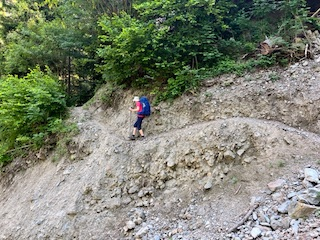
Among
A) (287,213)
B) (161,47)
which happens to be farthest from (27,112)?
(287,213)

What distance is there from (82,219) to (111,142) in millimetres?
2494

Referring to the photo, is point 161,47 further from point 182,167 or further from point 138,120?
point 182,167

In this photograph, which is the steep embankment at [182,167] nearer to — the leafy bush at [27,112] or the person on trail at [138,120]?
the person on trail at [138,120]

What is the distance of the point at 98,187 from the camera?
6.90m

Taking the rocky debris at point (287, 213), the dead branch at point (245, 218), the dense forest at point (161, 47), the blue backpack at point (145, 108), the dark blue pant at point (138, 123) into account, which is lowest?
the dead branch at point (245, 218)

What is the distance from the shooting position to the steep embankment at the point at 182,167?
5.61m

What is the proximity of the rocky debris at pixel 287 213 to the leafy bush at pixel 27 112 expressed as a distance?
7.11m

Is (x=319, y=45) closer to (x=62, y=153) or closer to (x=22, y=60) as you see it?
(x=62, y=153)

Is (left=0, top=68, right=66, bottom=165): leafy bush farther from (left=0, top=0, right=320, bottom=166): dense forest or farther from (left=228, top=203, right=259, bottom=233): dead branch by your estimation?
(left=228, top=203, right=259, bottom=233): dead branch

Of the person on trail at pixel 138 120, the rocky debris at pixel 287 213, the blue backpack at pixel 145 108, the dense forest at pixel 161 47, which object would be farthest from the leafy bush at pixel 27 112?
the rocky debris at pixel 287 213

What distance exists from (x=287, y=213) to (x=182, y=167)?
2851mm

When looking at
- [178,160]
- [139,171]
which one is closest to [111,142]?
[139,171]

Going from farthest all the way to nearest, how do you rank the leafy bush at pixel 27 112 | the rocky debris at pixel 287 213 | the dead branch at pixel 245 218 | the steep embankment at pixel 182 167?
the leafy bush at pixel 27 112
the steep embankment at pixel 182 167
the dead branch at pixel 245 218
the rocky debris at pixel 287 213

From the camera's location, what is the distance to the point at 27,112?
8.78 metres
